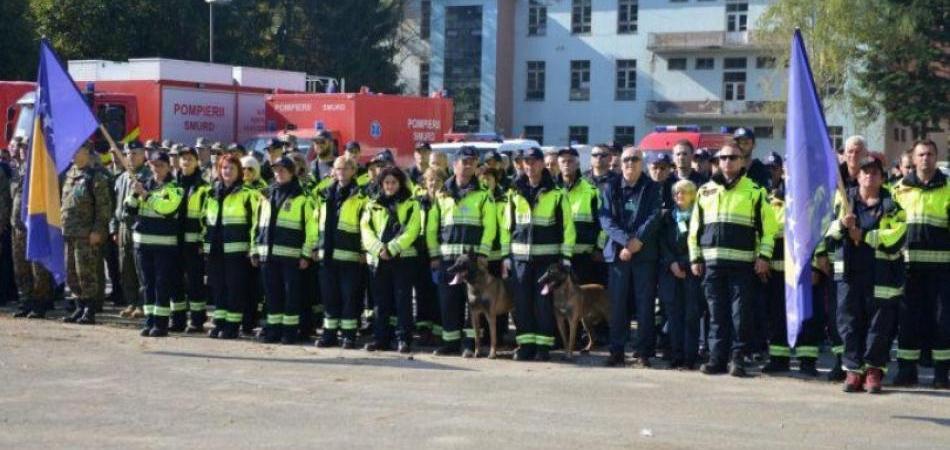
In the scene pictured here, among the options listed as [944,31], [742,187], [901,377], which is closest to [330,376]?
[742,187]

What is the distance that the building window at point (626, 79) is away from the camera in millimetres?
69125

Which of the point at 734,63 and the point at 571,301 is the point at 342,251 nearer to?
the point at 571,301

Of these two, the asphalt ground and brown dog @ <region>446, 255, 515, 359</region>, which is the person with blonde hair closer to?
the asphalt ground

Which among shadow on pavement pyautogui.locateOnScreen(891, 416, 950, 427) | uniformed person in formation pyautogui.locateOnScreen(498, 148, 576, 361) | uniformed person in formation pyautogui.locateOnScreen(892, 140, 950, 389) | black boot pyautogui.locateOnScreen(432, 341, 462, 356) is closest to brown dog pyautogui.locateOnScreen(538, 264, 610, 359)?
uniformed person in formation pyautogui.locateOnScreen(498, 148, 576, 361)

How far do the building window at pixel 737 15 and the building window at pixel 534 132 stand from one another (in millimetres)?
11525

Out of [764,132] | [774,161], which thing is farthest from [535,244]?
[764,132]

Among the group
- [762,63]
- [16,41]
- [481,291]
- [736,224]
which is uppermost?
[762,63]

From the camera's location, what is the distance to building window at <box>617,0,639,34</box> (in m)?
→ 69.0

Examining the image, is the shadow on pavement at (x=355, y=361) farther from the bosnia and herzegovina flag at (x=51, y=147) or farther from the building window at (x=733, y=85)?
the building window at (x=733, y=85)

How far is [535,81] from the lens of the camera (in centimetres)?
7150

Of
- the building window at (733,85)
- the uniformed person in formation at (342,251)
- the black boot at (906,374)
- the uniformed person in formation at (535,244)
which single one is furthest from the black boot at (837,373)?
the building window at (733,85)

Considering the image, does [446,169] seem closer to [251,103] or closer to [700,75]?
[251,103]

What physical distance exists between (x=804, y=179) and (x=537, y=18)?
62.0 metres

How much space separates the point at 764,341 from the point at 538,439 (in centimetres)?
501
